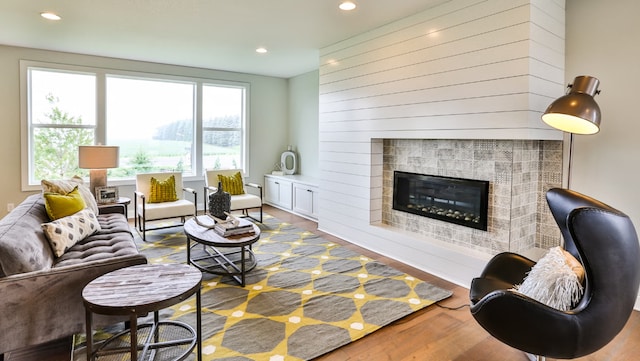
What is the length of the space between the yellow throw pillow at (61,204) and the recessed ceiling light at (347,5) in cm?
298

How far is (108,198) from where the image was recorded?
14.3ft

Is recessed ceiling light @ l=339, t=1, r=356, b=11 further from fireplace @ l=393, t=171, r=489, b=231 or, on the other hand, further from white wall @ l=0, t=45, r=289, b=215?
white wall @ l=0, t=45, r=289, b=215

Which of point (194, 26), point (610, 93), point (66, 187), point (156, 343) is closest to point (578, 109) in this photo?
point (610, 93)

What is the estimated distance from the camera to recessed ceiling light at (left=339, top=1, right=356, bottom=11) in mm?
3234

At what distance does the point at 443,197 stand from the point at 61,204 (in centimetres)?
350

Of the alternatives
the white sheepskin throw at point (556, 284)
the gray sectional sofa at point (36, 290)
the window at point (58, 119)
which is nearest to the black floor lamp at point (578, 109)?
the white sheepskin throw at point (556, 284)

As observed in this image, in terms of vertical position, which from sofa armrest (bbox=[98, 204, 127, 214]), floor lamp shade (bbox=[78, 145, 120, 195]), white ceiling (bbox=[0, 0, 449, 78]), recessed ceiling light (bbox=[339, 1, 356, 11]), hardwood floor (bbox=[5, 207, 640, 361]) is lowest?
hardwood floor (bbox=[5, 207, 640, 361])

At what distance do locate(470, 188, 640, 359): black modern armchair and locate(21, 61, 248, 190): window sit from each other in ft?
18.4

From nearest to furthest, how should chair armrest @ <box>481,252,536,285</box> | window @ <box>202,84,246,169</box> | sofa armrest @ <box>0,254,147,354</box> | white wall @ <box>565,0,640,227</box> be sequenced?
1. sofa armrest @ <box>0,254,147,354</box>
2. chair armrest @ <box>481,252,536,285</box>
3. white wall @ <box>565,0,640,227</box>
4. window @ <box>202,84,246,169</box>

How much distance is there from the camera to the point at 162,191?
193 inches

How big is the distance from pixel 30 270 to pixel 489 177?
3.36 m

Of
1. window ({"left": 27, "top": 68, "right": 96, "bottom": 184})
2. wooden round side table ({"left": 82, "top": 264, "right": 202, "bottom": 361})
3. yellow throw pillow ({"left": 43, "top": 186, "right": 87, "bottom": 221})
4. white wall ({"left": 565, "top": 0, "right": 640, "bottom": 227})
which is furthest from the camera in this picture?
window ({"left": 27, "top": 68, "right": 96, "bottom": 184})

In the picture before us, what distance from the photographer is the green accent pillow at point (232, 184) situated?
541 cm

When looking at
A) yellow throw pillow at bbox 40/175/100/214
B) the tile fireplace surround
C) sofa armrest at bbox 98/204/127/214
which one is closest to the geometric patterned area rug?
sofa armrest at bbox 98/204/127/214
